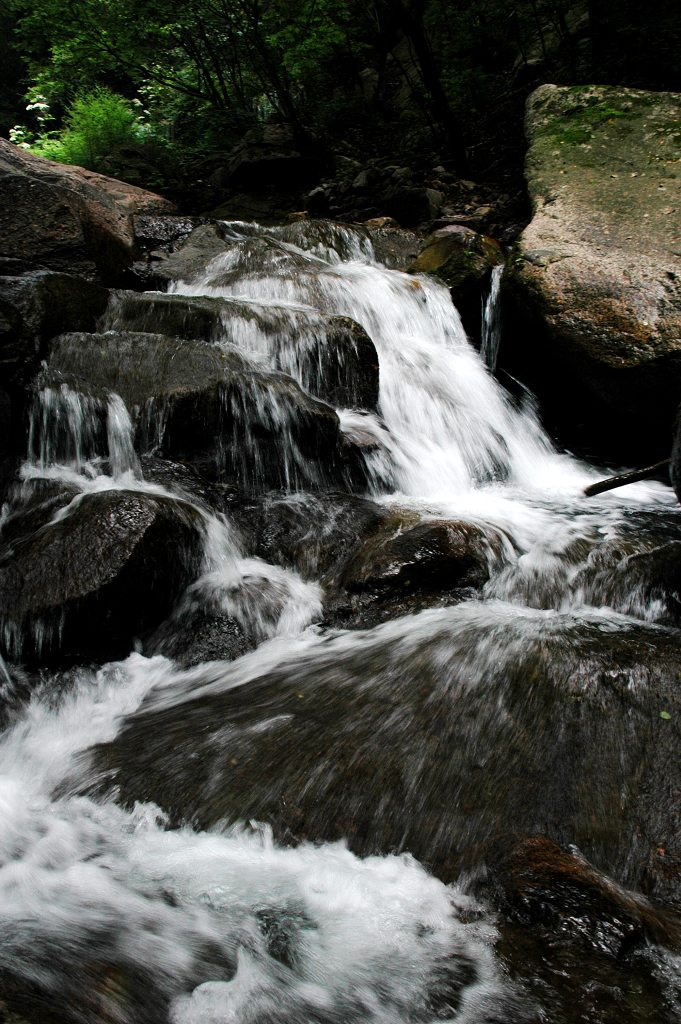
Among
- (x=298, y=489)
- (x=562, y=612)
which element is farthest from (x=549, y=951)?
(x=298, y=489)

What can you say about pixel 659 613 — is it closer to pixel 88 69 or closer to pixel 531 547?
pixel 531 547

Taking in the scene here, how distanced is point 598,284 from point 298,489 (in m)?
3.55

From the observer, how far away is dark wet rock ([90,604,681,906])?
7.48ft

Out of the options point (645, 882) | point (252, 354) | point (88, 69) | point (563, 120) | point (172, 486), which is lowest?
point (645, 882)

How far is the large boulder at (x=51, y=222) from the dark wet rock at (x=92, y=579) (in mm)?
→ 3969

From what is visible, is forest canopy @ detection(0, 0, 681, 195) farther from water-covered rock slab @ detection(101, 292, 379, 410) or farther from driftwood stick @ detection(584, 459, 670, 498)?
driftwood stick @ detection(584, 459, 670, 498)

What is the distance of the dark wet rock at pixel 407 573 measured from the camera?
13.0 feet

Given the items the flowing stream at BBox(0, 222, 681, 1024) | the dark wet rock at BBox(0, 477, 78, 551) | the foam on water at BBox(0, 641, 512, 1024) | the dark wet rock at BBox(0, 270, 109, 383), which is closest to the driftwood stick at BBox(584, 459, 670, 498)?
the flowing stream at BBox(0, 222, 681, 1024)

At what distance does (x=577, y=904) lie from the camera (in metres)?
1.79

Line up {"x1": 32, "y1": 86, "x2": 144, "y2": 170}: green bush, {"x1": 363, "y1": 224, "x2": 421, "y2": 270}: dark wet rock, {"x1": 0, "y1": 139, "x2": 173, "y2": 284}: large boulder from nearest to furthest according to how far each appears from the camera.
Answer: {"x1": 0, "y1": 139, "x2": 173, "y2": 284}: large boulder → {"x1": 363, "y1": 224, "x2": 421, "y2": 270}: dark wet rock → {"x1": 32, "y1": 86, "x2": 144, "y2": 170}: green bush

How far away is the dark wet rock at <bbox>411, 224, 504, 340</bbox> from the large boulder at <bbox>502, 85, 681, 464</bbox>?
0.88 metres

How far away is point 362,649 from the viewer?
3564 millimetres

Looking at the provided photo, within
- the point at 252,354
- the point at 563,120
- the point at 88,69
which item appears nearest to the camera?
the point at 252,354

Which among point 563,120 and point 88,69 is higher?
point 88,69
